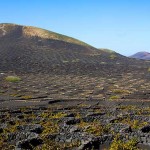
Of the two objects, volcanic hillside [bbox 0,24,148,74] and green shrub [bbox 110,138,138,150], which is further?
volcanic hillside [bbox 0,24,148,74]

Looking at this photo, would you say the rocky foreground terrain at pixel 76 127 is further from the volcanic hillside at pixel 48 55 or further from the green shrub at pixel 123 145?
the volcanic hillside at pixel 48 55

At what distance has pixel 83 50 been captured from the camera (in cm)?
12638

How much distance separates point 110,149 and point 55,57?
306 feet

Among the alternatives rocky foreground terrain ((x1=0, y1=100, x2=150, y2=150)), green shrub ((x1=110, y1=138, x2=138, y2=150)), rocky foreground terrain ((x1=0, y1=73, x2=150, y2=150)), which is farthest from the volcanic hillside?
green shrub ((x1=110, y1=138, x2=138, y2=150))

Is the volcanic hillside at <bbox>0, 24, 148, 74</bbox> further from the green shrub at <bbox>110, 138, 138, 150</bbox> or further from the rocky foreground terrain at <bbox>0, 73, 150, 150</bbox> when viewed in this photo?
the green shrub at <bbox>110, 138, 138, 150</bbox>

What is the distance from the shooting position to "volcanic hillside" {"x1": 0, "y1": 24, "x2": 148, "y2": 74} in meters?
91.1

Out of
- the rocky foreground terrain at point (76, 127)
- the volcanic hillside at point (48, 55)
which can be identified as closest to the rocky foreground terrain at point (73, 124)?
the rocky foreground terrain at point (76, 127)

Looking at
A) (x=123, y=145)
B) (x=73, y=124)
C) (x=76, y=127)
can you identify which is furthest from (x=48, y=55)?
(x=123, y=145)

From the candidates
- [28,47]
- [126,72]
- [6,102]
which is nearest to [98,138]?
[6,102]

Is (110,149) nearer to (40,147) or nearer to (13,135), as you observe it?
(40,147)

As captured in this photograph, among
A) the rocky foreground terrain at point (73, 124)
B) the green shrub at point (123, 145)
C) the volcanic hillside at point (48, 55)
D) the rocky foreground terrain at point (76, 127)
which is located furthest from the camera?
the volcanic hillside at point (48, 55)

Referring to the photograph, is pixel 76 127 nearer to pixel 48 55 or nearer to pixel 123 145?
pixel 123 145

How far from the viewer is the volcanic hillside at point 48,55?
299ft

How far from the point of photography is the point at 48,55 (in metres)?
113
